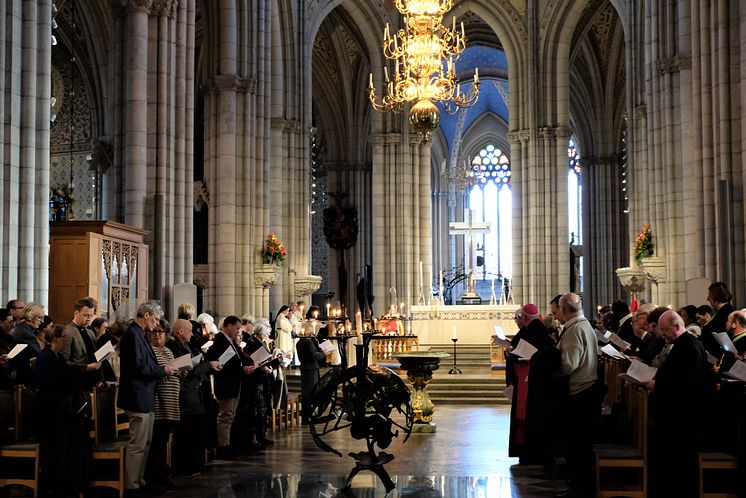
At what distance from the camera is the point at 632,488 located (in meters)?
8.16

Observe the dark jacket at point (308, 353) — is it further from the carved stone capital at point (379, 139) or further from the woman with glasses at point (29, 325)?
the carved stone capital at point (379, 139)

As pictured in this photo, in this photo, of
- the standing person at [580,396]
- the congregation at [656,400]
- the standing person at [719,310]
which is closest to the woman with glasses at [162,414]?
the congregation at [656,400]

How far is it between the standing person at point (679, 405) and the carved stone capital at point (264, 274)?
44.6 feet

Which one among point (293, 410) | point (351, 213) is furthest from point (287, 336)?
point (351, 213)

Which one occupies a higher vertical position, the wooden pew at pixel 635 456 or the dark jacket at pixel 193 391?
the dark jacket at pixel 193 391

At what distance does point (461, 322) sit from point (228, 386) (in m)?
13.1

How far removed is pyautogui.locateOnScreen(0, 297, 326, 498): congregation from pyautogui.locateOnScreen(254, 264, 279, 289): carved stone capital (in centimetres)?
954

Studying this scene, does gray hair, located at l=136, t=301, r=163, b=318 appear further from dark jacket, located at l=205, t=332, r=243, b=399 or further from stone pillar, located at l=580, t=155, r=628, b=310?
stone pillar, located at l=580, t=155, r=628, b=310

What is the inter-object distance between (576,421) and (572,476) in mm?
687

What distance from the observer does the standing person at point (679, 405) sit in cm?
753

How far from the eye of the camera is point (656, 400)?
7664 mm

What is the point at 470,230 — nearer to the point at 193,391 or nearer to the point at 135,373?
the point at 193,391

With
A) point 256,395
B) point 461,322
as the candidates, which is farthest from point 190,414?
point 461,322

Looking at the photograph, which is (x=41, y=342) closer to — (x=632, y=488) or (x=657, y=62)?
(x=632, y=488)
